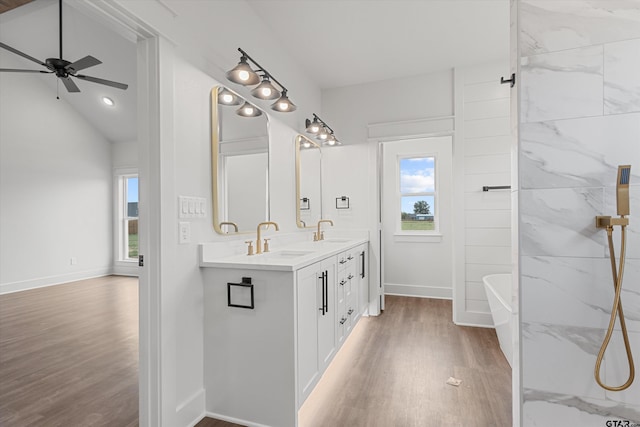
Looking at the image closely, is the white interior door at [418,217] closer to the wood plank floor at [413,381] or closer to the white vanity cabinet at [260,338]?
the wood plank floor at [413,381]

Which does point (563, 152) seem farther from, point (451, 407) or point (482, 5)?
point (482, 5)

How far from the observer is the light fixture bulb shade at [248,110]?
7.42 feet

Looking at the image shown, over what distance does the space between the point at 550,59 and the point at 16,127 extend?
Answer: 6843 mm

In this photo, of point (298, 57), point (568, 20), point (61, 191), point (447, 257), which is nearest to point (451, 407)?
point (568, 20)

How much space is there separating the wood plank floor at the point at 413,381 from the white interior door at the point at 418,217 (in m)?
1.27

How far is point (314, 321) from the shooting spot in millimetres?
1908

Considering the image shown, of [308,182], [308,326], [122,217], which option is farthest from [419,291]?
[122,217]

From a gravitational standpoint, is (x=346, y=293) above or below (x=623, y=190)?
below

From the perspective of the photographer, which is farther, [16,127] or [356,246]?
[16,127]

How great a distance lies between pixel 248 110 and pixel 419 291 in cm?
365

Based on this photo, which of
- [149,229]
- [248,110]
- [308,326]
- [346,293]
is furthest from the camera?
[346,293]

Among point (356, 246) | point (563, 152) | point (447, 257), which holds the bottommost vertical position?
point (447, 257)

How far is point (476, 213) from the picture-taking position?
3.34m

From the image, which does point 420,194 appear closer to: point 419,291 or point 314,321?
point 419,291
